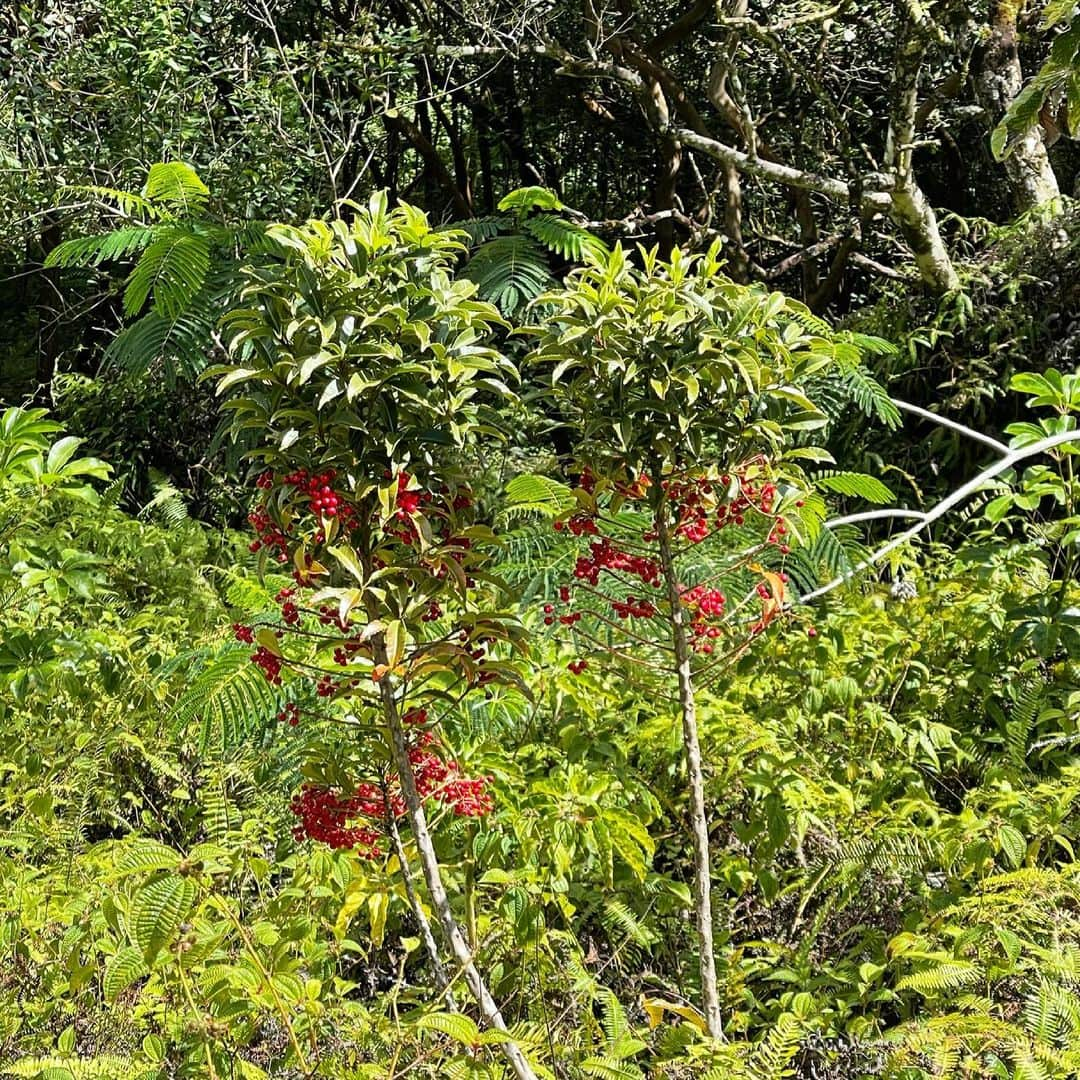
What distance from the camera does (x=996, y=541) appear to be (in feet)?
12.0

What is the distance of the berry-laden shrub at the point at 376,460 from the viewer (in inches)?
70.1

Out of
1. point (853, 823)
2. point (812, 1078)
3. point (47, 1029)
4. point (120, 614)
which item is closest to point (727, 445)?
point (853, 823)

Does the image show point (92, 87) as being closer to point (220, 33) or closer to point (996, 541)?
point (220, 33)

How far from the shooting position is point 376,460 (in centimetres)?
184

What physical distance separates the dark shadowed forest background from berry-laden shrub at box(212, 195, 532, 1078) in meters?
0.01

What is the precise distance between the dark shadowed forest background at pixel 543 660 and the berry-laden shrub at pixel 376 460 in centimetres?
1

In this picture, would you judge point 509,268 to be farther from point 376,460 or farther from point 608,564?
point 376,460

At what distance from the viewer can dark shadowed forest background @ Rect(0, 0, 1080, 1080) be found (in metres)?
1.90

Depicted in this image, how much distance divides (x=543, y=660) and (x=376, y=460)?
4.81 feet

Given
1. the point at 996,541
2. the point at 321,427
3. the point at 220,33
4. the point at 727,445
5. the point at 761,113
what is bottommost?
the point at 996,541

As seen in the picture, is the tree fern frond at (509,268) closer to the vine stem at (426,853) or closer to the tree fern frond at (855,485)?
the tree fern frond at (855,485)

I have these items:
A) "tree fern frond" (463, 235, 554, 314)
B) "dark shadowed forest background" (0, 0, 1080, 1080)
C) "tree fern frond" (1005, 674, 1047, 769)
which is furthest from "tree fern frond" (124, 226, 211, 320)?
"tree fern frond" (1005, 674, 1047, 769)

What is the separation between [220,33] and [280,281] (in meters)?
4.63

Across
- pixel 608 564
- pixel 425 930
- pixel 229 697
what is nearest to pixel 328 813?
pixel 425 930
